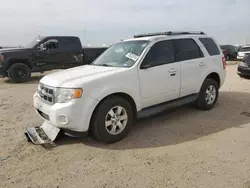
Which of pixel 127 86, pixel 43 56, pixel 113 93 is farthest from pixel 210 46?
pixel 43 56

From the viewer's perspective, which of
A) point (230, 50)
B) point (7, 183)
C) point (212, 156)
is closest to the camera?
point (7, 183)

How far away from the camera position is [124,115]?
14.9ft

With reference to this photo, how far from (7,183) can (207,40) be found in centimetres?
513

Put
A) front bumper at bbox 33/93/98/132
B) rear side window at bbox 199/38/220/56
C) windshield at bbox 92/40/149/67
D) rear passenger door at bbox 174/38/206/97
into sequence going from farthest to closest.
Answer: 1. rear side window at bbox 199/38/220/56
2. rear passenger door at bbox 174/38/206/97
3. windshield at bbox 92/40/149/67
4. front bumper at bbox 33/93/98/132

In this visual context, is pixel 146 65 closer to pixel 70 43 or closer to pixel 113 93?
pixel 113 93

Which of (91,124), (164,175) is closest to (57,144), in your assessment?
(91,124)

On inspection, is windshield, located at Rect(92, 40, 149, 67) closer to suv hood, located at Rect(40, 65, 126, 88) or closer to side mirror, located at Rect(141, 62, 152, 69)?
side mirror, located at Rect(141, 62, 152, 69)

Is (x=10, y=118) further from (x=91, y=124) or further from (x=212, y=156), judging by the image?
(x=212, y=156)

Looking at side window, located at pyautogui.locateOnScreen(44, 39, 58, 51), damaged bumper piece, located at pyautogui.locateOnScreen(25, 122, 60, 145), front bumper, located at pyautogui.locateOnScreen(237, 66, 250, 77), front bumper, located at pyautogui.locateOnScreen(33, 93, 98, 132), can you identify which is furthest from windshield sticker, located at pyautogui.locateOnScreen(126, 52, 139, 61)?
side window, located at pyautogui.locateOnScreen(44, 39, 58, 51)

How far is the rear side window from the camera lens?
244 inches

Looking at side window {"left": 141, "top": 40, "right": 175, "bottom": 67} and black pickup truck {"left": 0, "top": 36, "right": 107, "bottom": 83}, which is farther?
black pickup truck {"left": 0, "top": 36, "right": 107, "bottom": 83}

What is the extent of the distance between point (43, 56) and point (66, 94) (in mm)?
8778

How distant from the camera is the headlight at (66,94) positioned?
13.3 feet

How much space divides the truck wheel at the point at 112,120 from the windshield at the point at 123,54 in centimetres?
82
